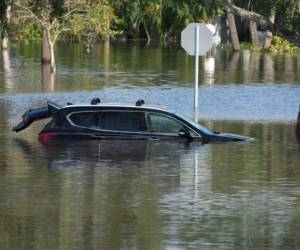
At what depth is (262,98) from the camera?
3647 cm

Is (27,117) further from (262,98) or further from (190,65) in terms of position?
(190,65)

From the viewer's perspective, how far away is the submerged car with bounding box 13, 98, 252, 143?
72.9 ft

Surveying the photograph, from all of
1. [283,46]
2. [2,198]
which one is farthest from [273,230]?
[283,46]

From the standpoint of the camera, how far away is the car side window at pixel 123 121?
22.3 meters

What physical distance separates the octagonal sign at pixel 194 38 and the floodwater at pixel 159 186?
200 cm

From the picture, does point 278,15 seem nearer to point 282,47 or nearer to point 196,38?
point 196,38

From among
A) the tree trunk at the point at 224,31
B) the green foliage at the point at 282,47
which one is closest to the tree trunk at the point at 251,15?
the green foliage at the point at 282,47

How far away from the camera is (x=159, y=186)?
16.8 metres

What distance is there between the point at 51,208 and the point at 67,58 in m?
50.8

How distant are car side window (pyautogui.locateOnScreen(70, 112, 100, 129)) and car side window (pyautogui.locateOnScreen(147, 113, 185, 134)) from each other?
1.09 m

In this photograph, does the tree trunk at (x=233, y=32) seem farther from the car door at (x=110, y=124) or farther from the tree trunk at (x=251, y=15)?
the car door at (x=110, y=124)

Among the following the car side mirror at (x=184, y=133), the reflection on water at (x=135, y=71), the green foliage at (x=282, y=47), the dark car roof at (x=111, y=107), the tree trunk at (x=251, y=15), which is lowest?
the green foliage at (x=282, y=47)

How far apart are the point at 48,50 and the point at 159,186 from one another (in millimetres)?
39098

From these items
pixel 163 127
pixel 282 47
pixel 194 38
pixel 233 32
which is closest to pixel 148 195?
pixel 163 127
